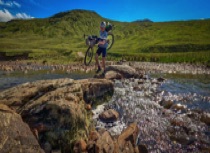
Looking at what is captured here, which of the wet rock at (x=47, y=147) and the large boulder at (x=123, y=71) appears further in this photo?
the large boulder at (x=123, y=71)

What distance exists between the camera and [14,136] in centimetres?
768

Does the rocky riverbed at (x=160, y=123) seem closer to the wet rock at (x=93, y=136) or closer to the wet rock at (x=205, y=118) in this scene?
the wet rock at (x=205, y=118)

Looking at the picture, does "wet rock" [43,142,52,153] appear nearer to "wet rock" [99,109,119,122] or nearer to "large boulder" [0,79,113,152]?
"large boulder" [0,79,113,152]

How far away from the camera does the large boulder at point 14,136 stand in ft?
23.9

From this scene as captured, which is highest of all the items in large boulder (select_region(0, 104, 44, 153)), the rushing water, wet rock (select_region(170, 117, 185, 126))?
large boulder (select_region(0, 104, 44, 153))

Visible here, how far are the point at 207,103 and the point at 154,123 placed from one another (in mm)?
7802

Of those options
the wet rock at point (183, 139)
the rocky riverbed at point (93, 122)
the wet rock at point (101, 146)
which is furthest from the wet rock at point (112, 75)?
the wet rock at point (101, 146)

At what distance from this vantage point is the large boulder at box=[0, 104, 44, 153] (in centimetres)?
728

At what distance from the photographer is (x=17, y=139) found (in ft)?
25.2

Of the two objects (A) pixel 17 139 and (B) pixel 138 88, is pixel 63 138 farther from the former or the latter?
(B) pixel 138 88

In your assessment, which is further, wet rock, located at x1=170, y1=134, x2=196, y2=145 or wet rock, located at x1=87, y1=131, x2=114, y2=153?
wet rock, located at x1=170, y1=134, x2=196, y2=145

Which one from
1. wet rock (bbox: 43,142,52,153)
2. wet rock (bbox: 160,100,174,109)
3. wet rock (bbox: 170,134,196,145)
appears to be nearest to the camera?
wet rock (bbox: 43,142,52,153)

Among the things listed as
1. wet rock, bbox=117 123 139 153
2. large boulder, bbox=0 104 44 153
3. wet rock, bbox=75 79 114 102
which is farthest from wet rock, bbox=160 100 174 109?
large boulder, bbox=0 104 44 153

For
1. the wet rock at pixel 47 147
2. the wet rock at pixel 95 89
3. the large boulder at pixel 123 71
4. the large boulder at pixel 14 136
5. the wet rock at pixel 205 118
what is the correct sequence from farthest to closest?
1. the large boulder at pixel 123 71
2. the wet rock at pixel 95 89
3. the wet rock at pixel 205 118
4. the wet rock at pixel 47 147
5. the large boulder at pixel 14 136
